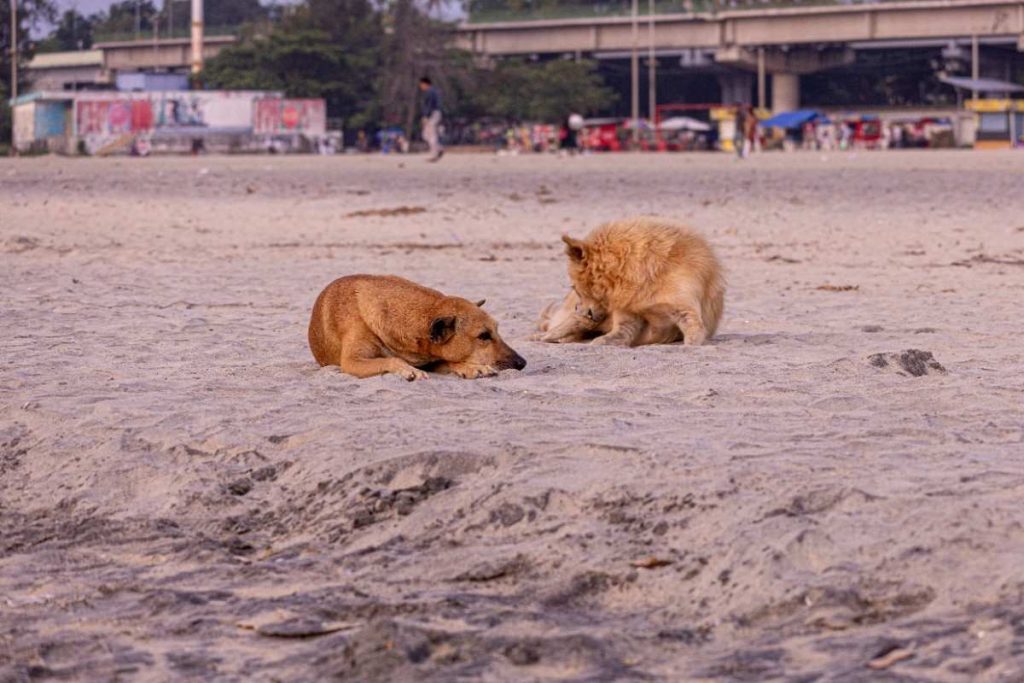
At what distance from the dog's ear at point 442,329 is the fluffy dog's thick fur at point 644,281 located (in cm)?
132

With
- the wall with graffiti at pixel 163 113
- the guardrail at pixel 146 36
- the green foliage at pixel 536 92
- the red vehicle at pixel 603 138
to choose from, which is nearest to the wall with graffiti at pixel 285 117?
the wall with graffiti at pixel 163 113

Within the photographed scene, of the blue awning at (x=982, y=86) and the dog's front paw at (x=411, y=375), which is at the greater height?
the blue awning at (x=982, y=86)

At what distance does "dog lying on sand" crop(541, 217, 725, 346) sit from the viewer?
860cm

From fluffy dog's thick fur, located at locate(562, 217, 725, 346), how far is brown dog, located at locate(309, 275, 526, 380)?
1.21 metres

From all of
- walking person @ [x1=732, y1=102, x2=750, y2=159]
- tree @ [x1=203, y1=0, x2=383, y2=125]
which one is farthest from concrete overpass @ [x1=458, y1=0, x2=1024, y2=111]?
walking person @ [x1=732, y1=102, x2=750, y2=159]

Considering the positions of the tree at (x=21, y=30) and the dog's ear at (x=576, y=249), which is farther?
the tree at (x=21, y=30)

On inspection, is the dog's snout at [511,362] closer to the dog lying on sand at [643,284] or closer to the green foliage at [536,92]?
the dog lying on sand at [643,284]

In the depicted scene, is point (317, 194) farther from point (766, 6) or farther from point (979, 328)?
point (766, 6)

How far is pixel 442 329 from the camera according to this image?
7312 mm

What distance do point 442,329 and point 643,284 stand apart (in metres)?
1.67

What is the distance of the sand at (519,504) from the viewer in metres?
3.89

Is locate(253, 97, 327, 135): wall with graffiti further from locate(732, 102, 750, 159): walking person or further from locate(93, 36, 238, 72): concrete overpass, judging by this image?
locate(732, 102, 750, 159): walking person

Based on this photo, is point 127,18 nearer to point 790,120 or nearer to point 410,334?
point 790,120

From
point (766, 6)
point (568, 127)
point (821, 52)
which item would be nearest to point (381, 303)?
point (568, 127)
